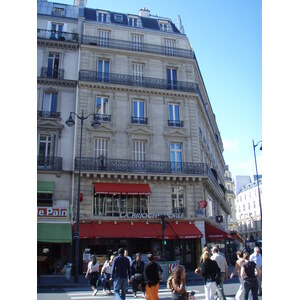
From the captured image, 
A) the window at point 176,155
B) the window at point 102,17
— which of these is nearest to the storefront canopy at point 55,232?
the window at point 176,155

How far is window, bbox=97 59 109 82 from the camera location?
67.6 feet

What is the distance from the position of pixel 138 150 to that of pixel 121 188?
272cm

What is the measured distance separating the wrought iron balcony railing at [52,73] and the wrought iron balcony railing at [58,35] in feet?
6.86

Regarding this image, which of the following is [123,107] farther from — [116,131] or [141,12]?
[141,12]

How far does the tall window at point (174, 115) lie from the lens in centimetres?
2100

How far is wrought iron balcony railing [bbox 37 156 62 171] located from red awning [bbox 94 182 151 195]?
2204 mm

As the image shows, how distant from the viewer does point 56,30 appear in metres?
21.1

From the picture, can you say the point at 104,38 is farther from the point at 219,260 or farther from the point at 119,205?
the point at 219,260

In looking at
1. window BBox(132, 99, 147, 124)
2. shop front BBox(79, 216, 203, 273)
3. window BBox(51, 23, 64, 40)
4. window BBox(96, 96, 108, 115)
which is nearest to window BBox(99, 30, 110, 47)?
window BBox(51, 23, 64, 40)

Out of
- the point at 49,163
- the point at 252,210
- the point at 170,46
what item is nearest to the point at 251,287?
the point at 252,210

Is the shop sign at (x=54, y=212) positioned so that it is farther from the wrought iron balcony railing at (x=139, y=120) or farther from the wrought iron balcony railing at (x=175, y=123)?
the wrought iron balcony railing at (x=175, y=123)

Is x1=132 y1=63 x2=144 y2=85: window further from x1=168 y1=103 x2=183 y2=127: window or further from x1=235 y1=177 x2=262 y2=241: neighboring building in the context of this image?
x1=235 y1=177 x2=262 y2=241: neighboring building
